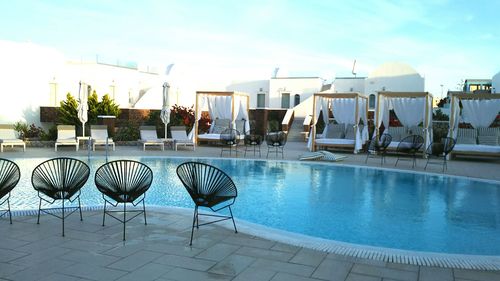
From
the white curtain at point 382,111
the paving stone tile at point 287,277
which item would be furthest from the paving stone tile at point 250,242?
the white curtain at point 382,111

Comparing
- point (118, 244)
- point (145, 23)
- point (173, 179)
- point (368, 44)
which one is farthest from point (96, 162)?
point (368, 44)

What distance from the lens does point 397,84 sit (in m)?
26.1

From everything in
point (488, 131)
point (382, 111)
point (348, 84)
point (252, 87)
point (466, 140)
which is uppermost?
point (348, 84)

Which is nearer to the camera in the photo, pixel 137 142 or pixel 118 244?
pixel 118 244

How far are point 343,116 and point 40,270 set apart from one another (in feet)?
42.1

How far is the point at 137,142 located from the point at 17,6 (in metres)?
6.34

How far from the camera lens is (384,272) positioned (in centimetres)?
353

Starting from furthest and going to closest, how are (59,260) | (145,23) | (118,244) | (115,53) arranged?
(115,53), (145,23), (118,244), (59,260)

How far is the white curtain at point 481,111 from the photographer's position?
43.5ft

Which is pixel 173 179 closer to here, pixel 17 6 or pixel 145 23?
pixel 17 6

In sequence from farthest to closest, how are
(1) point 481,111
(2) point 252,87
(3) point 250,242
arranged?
1. (2) point 252,87
2. (1) point 481,111
3. (3) point 250,242

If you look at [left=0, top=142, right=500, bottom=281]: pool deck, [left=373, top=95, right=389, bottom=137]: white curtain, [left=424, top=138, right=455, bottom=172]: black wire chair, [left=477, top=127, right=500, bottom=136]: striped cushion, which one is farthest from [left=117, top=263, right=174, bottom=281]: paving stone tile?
[left=477, top=127, right=500, bottom=136]: striped cushion

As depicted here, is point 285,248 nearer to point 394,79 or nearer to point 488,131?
point 488,131

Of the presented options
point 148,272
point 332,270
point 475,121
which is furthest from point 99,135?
point 475,121
